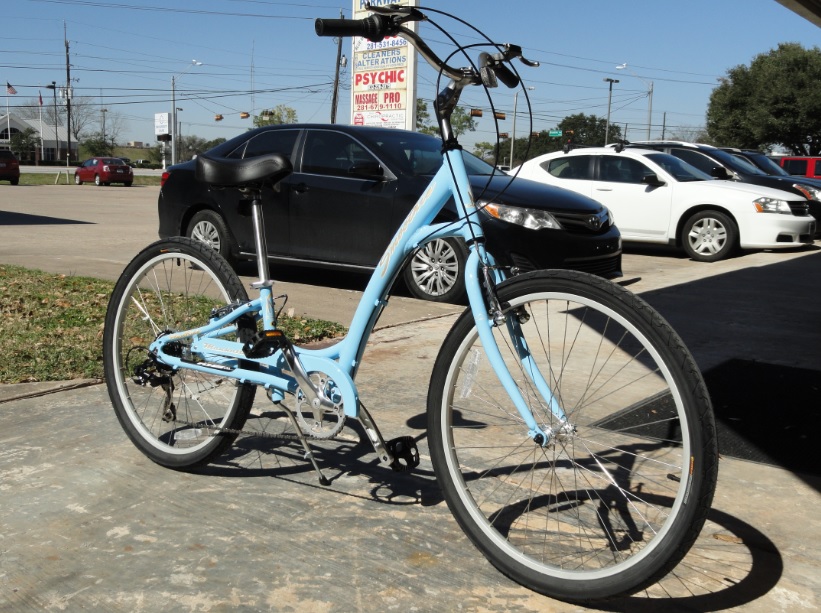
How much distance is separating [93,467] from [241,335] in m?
0.88

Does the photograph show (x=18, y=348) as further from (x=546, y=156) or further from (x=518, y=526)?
(x=546, y=156)

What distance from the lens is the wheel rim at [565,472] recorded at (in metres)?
2.54

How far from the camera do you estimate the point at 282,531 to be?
304 centimetres

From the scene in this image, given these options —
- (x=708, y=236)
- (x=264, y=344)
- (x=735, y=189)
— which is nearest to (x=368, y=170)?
(x=264, y=344)

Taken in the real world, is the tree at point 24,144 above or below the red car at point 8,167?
above

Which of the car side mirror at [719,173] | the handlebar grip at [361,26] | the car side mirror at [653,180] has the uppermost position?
the handlebar grip at [361,26]

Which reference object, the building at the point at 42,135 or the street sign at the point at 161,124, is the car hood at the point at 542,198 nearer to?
the street sign at the point at 161,124

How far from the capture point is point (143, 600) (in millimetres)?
2576

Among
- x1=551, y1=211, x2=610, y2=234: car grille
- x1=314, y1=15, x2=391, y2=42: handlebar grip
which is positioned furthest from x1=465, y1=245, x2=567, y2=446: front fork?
x1=551, y1=211, x2=610, y2=234: car grille

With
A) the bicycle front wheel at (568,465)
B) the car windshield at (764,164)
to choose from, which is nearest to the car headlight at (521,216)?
the bicycle front wheel at (568,465)

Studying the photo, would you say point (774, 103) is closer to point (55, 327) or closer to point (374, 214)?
point (374, 214)

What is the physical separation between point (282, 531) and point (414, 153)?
5905 millimetres

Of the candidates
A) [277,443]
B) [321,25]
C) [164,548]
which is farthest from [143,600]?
[321,25]

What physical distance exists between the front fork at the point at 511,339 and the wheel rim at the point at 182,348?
4.10ft
